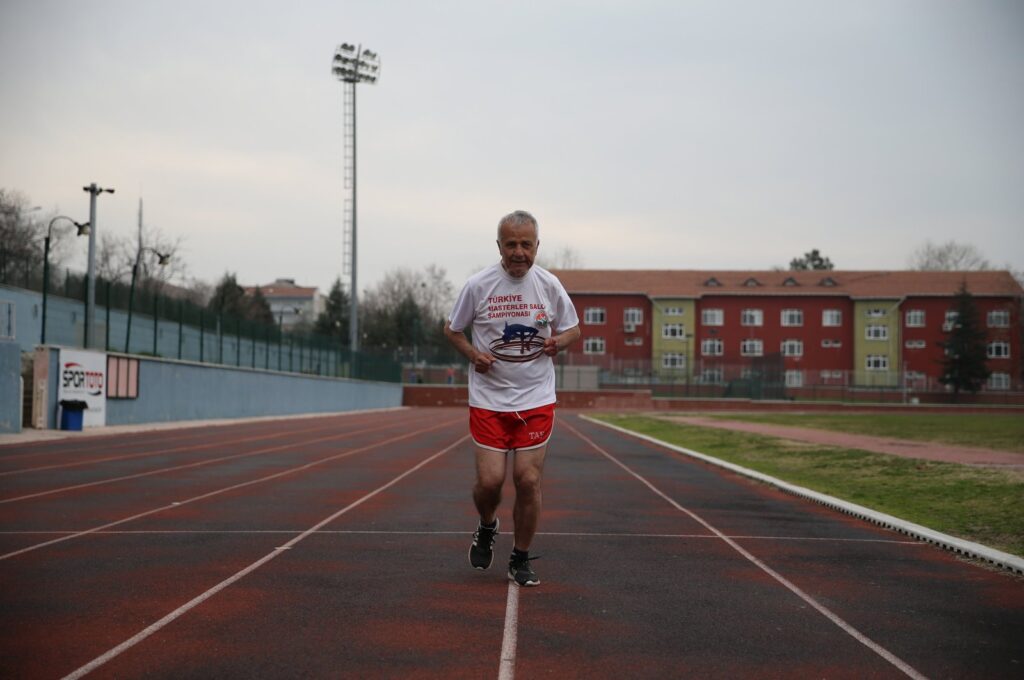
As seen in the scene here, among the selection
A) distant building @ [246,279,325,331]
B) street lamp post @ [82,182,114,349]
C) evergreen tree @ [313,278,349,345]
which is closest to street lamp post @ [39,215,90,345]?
street lamp post @ [82,182,114,349]

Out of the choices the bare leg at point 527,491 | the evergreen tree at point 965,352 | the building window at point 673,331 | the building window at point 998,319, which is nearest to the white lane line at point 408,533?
the bare leg at point 527,491

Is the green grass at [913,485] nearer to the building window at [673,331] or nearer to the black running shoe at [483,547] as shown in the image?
the black running shoe at [483,547]

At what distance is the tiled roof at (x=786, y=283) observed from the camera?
7438cm

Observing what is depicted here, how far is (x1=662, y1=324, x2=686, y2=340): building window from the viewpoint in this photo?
76125 millimetres

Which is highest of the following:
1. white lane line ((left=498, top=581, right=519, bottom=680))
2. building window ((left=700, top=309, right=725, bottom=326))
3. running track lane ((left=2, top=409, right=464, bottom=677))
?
building window ((left=700, top=309, right=725, bottom=326))

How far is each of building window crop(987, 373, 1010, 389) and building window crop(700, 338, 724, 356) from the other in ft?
63.7

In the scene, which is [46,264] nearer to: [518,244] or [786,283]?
[518,244]

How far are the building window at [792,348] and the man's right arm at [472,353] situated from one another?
72.1 metres

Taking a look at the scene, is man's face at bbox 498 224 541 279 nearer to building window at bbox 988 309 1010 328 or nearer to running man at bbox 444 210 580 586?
running man at bbox 444 210 580 586

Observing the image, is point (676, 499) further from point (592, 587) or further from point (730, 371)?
point (730, 371)

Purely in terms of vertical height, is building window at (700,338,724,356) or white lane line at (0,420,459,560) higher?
building window at (700,338,724,356)

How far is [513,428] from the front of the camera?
550cm

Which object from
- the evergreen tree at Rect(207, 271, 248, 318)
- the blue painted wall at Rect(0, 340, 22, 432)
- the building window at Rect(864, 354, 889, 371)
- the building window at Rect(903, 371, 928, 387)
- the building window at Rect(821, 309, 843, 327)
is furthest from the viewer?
the evergreen tree at Rect(207, 271, 248, 318)

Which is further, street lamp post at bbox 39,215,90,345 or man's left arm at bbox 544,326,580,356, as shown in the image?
street lamp post at bbox 39,215,90,345
